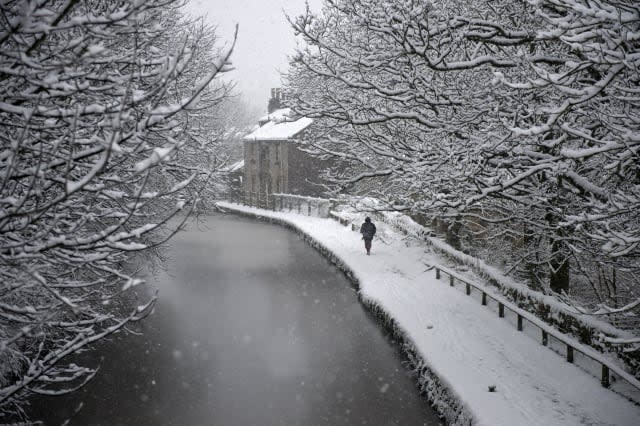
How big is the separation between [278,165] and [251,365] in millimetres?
32716

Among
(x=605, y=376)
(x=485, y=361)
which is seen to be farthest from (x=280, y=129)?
(x=605, y=376)

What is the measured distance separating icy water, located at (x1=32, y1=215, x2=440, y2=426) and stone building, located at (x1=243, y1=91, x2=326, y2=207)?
22135 mm

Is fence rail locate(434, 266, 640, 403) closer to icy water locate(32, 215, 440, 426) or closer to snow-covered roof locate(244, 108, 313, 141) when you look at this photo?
icy water locate(32, 215, 440, 426)

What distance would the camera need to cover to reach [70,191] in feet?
10.0

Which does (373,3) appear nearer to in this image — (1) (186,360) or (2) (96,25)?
(2) (96,25)

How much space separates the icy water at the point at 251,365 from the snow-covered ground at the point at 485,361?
0.71 metres

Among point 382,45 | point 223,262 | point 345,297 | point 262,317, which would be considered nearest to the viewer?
point 382,45

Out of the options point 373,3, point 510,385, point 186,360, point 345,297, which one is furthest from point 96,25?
point 345,297

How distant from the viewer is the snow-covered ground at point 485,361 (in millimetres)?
6887

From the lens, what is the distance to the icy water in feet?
28.0

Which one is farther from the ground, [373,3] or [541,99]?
[373,3]

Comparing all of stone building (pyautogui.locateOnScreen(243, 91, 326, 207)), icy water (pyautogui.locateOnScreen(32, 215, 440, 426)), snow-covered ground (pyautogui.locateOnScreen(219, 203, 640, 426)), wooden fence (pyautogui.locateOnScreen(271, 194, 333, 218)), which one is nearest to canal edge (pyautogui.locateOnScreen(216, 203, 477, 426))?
snow-covered ground (pyautogui.locateOnScreen(219, 203, 640, 426))

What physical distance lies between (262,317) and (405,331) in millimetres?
4585

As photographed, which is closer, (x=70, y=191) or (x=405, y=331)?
(x=70, y=191)
